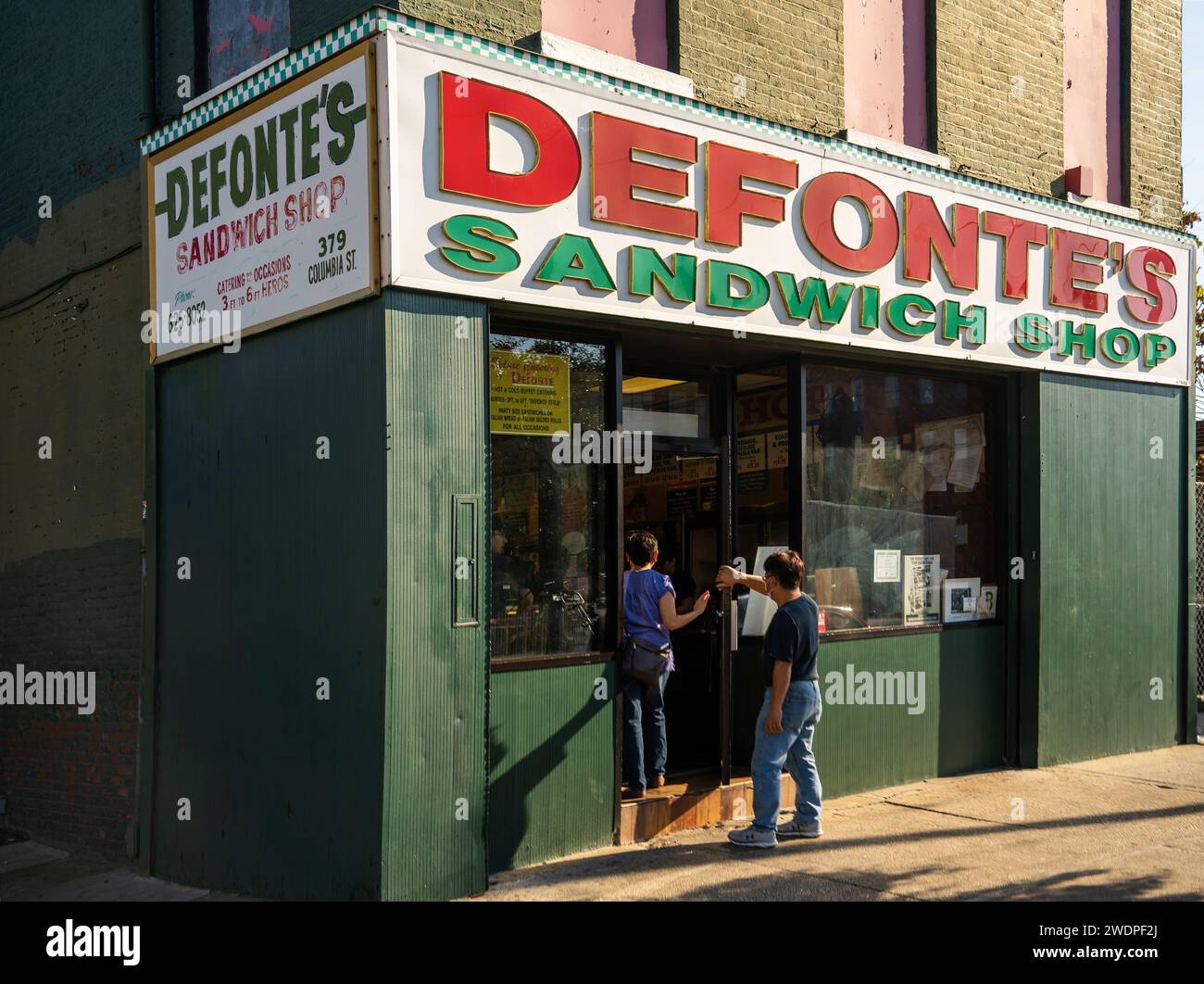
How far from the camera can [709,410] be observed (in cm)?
873

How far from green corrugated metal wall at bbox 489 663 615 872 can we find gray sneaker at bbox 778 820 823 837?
111cm

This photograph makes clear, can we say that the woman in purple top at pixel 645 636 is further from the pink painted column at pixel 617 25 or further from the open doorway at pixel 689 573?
the pink painted column at pixel 617 25

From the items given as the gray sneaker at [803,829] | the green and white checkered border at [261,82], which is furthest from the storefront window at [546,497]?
the green and white checkered border at [261,82]

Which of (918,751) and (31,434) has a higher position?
(31,434)

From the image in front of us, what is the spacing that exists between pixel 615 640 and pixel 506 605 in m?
0.79

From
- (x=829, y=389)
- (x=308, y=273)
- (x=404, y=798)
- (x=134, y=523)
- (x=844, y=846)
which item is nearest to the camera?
(x=404, y=798)

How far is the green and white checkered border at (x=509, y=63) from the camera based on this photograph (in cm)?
648

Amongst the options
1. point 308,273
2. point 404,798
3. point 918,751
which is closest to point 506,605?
point 404,798

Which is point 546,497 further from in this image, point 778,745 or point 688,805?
point 688,805

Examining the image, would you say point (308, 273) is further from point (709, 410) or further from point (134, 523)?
point (709, 410)

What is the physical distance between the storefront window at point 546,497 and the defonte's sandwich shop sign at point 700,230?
0.47m

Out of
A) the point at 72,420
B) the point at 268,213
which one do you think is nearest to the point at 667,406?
Answer: the point at 268,213

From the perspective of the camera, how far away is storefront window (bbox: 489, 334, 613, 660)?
23.5 feet

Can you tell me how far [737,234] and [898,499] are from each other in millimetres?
2790
